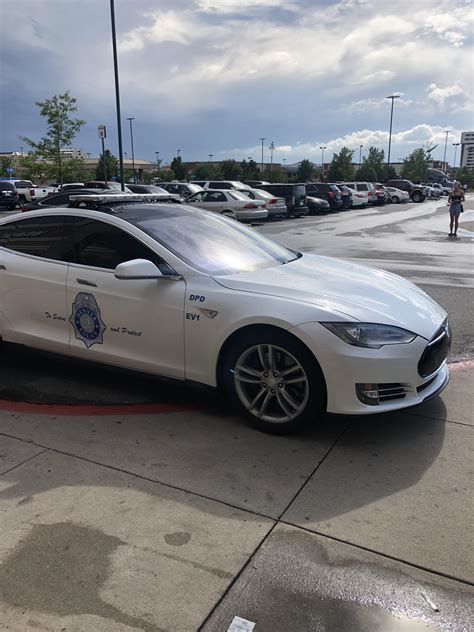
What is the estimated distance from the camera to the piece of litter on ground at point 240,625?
209 centimetres

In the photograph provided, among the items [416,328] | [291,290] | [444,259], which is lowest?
[444,259]

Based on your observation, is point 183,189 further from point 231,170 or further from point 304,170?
point 304,170

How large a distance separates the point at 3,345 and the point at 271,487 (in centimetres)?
311

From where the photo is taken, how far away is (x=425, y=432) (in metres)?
3.67

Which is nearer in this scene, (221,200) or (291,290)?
(291,290)

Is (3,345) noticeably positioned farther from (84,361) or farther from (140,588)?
(140,588)

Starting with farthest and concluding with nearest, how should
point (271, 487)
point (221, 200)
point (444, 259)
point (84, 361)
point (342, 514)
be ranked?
point (221, 200) < point (444, 259) < point (84, 361) < point (271, 487) < point (342, 514)

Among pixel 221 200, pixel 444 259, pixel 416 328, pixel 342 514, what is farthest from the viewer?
pixel 221 200

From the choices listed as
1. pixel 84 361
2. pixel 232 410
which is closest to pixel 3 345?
pixel 84 361

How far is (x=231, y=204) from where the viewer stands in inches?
898

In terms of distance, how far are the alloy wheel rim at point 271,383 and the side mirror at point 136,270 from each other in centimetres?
86

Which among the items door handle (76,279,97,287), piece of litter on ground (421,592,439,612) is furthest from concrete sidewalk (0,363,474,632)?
door handle (76,279,97,287)

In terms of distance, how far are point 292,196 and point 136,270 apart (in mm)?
24601

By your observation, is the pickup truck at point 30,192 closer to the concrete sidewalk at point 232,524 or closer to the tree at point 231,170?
the concrete sidewalk at point 232,524
